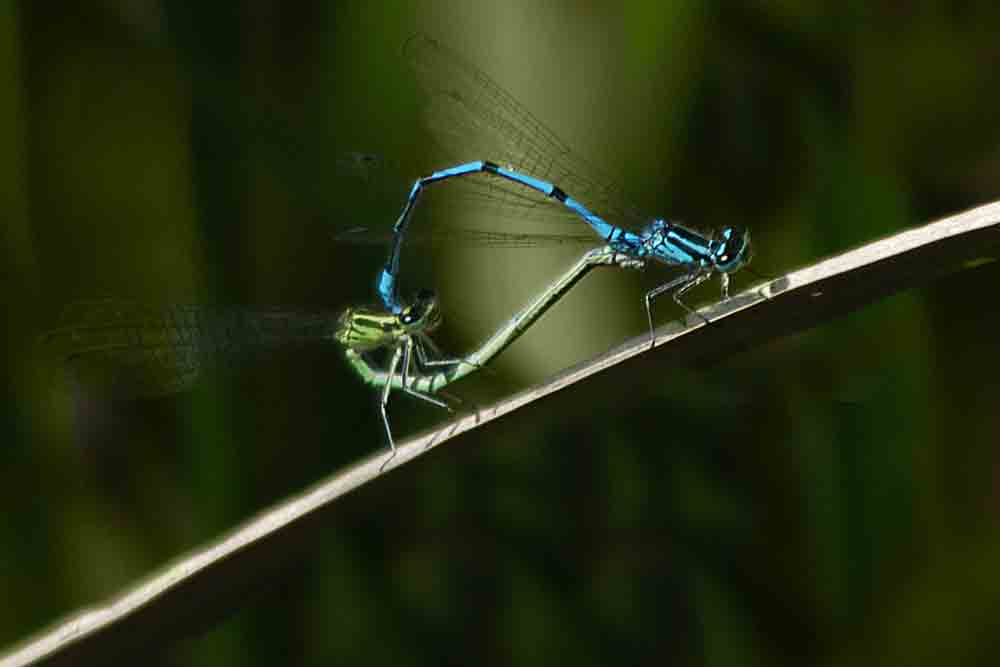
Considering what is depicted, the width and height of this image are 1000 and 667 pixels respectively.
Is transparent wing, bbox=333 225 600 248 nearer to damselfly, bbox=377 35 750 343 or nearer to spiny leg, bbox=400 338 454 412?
damselfly, bbox=377 35 750 343

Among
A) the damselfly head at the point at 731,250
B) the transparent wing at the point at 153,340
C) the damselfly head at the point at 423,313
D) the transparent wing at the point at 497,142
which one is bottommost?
the damselfly head at the point at 731,250

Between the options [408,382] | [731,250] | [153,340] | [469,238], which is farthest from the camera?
[408,382]

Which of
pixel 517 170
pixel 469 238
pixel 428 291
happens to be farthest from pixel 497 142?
pixel 428 291

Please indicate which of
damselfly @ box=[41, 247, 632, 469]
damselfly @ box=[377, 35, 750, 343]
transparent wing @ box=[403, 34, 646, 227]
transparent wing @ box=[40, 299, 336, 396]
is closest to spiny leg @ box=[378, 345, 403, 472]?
damselfly @ box=[41, 247, 632, 469]

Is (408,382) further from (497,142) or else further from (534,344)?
(497,142)

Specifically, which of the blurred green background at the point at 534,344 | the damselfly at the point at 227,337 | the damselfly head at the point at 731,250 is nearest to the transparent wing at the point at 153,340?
the damselfly at the point at 227,337

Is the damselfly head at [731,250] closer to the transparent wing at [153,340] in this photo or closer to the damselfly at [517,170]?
the damselfly at [517,170]

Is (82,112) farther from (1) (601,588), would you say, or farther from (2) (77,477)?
(1) (601,588)

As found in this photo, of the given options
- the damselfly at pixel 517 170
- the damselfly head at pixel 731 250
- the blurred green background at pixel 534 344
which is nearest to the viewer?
the blurred green background at pixel 534 344
